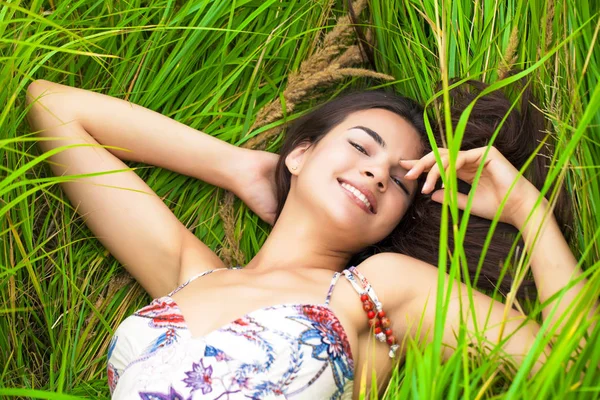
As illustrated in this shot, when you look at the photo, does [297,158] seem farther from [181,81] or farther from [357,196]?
[181,81]

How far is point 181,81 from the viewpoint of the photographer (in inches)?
113

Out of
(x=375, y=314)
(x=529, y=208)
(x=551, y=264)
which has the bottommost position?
(x=375, y=314)

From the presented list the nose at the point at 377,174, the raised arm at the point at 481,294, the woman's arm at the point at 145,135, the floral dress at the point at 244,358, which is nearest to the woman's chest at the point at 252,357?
the floral dress at the point at 244,358

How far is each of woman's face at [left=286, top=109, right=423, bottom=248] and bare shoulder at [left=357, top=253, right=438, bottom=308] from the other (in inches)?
5.6

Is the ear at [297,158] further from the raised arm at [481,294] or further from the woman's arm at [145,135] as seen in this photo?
the raised arm at [481,294]

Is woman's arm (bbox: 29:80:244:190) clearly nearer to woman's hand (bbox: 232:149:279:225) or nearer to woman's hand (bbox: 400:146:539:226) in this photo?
woman's hand (bbox: 232:149:279:225)

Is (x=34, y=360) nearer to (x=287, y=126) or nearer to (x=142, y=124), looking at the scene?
(x=142, y=124)

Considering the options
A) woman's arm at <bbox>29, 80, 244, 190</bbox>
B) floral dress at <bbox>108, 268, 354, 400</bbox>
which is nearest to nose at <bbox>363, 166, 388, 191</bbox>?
floral dress at <bbox>108, 268, 354, 400</bbox>

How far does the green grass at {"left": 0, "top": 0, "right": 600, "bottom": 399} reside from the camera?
2.43 m

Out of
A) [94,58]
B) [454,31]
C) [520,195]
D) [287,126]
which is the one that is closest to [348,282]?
[520,195]

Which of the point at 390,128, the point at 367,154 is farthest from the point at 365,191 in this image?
the point at 390,128

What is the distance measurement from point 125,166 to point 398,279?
39.4 inches

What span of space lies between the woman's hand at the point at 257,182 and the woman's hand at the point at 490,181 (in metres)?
0.57

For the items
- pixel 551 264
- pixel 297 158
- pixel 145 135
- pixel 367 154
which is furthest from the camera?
pixel 145 135
